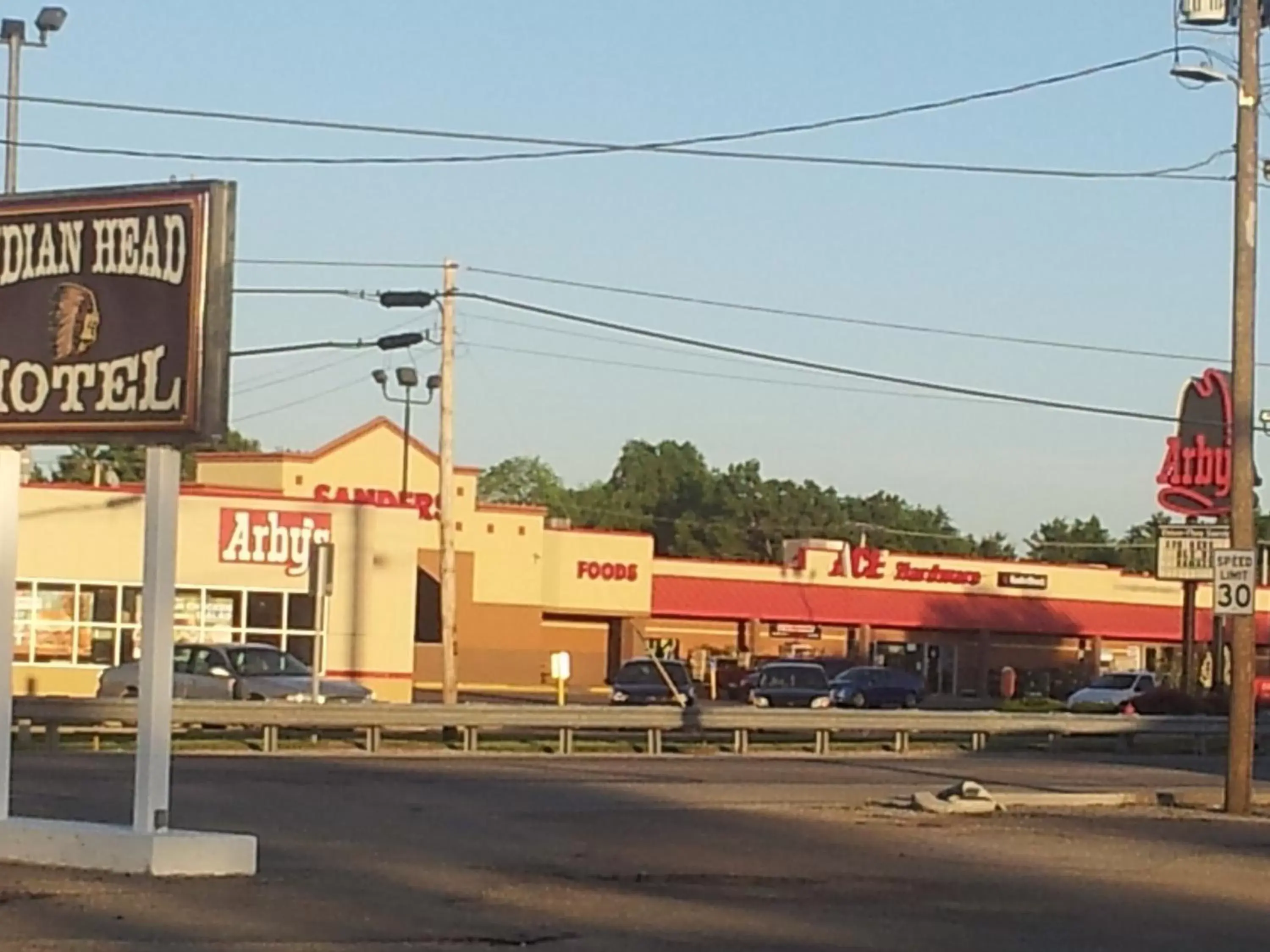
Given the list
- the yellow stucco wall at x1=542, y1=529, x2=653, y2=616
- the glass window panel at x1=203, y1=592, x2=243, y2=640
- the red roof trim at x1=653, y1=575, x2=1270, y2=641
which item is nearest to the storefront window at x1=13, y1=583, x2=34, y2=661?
the glass window panel at x1=203, y1=592, x2=243, y2=640

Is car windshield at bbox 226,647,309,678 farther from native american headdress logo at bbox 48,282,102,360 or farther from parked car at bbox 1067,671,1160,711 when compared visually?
native american headdress logo at bbox 48,282,102,360

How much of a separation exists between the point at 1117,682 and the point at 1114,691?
56.0 inches

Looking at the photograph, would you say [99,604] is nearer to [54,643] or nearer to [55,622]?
[55,622]

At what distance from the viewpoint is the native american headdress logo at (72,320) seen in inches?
625

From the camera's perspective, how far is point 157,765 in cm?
1548

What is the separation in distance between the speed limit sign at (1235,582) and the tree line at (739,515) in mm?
114007

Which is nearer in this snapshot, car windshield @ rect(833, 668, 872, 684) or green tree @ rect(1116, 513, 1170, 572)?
car windshield @ rect(833, 668, 872, 684)

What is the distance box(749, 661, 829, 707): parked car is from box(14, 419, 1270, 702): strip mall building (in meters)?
7.75

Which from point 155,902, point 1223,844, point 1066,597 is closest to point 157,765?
point 155,902

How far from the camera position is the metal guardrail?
31000 mm

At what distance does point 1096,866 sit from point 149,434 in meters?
8.10

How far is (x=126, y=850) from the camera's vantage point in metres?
15.4

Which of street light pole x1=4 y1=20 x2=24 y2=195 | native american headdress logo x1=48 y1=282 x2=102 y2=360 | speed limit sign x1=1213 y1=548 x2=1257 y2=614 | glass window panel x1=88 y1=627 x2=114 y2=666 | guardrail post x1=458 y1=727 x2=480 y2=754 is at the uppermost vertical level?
street light pole x1=4 y1=20 x2=24 y2=195

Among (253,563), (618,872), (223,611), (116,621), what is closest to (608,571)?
(253,563)
